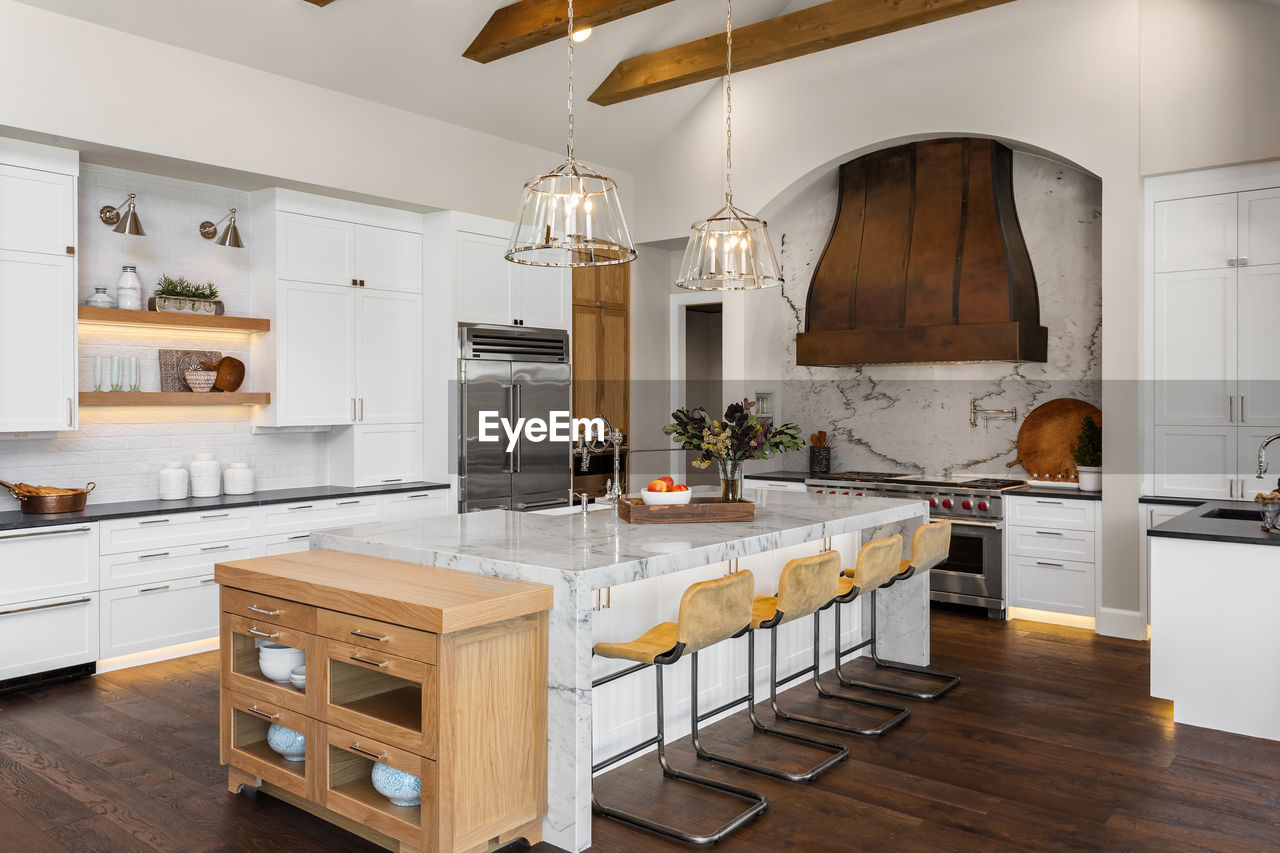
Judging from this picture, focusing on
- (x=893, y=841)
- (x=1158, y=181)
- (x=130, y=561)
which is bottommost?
(x=893, y=841)

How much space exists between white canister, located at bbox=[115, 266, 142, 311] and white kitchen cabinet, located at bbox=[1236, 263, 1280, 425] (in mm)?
6384

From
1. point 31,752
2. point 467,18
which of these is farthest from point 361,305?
point 31,752

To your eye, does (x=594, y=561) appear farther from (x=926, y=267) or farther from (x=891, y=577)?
(x=926, y=267)

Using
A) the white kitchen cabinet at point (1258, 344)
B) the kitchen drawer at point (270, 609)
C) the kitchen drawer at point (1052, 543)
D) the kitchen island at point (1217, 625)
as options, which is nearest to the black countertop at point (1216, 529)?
the kitchen island at point (1217, 625)

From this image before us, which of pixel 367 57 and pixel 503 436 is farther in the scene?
pixel 503 436

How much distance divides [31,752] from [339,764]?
1.67 meters

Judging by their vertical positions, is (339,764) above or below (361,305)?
below

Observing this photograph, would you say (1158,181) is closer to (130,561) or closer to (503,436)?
(503,436)

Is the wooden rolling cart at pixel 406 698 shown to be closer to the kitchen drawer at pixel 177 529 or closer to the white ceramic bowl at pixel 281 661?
the white ceramic bowl at pixel 281 661

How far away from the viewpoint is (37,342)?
469 cm

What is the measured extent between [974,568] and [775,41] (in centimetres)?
386

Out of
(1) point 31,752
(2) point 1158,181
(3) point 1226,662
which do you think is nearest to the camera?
(1) point 31,752

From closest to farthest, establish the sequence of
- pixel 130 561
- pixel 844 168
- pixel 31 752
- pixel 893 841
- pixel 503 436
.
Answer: pixel 893 841, pixel 31 752, pixel 130 561, pixel 503 436, pixel 844 168

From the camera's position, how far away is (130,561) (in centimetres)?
489
